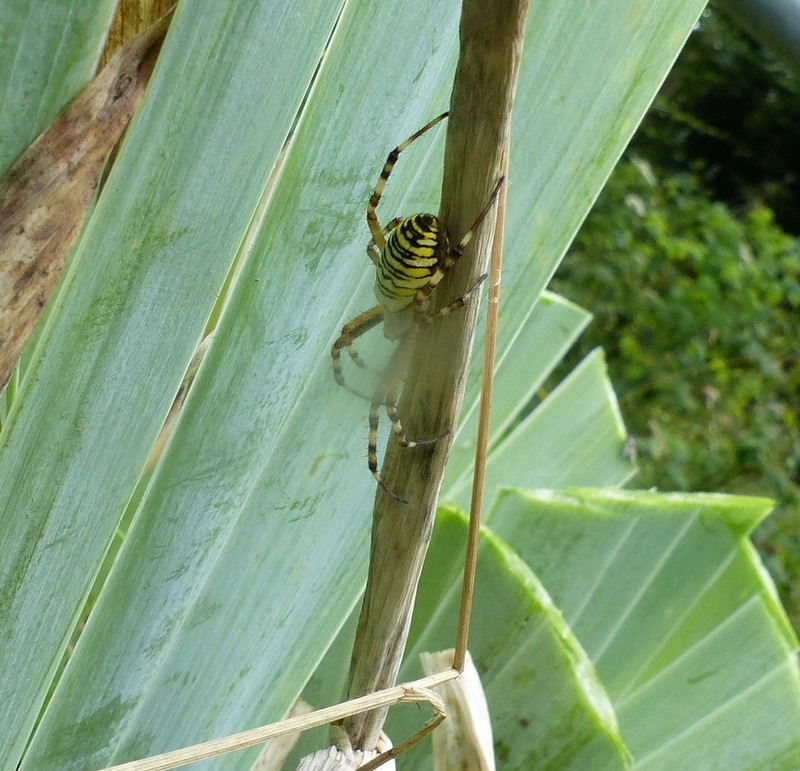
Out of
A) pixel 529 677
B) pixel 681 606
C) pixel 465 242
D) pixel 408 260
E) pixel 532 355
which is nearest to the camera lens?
pixel 465 242

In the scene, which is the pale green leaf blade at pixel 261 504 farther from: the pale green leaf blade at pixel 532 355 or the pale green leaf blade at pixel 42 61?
the pale green leaf blade at pixel 532 355

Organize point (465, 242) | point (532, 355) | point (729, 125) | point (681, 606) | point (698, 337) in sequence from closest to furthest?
point (465, 242) < point (681, 606) < point (532, 355) < point (698, 337) < point (729, 125)

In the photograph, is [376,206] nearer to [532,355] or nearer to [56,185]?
[56,185]

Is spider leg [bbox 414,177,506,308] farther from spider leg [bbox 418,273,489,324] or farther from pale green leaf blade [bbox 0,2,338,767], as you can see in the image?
pale green leaf blade [bbox 0,2,338,767]

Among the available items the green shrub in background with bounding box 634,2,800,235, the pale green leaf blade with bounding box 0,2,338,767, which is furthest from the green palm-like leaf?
the green shrub in background with bounding box 634,2,800,235

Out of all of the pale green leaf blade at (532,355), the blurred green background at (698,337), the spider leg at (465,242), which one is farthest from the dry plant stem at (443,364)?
the blurred green background at (698,337)

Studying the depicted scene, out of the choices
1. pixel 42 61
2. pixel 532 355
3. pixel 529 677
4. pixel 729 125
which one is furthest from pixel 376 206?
pixel 729 125
